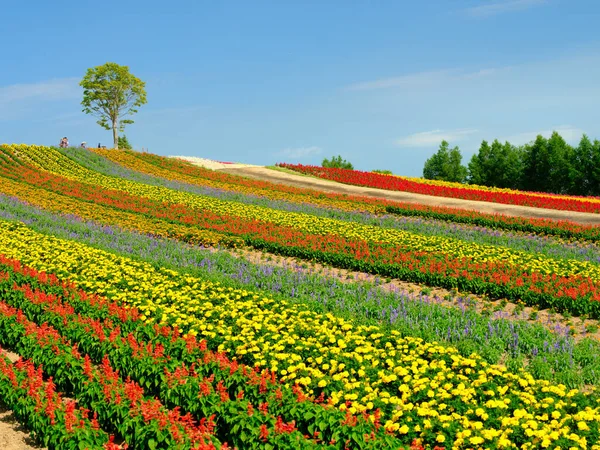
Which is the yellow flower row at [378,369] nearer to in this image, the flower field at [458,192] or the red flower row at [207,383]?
the red flower row at [207,383]

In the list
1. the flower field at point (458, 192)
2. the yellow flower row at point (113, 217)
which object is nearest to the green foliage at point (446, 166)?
the flower field at point (458, 192)

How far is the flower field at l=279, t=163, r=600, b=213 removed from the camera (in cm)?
3438

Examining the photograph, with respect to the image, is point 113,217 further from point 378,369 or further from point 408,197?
point 378,369

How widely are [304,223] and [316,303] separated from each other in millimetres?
11888

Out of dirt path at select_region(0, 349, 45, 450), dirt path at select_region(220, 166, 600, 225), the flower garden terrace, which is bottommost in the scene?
dirt path at select_region(0, 349, 45, 450)

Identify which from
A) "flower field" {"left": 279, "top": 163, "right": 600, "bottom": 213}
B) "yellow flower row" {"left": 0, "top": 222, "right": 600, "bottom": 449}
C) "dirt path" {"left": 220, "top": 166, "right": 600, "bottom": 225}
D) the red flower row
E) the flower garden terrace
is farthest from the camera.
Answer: "flower field" {"left": 279, "top": 163, "right": 600, "bottom": 213}

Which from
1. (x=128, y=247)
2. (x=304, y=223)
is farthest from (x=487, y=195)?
(x=128, y=247)

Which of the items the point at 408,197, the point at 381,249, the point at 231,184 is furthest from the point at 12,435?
the point at 231,184

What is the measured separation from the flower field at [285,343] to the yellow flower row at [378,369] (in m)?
0.04

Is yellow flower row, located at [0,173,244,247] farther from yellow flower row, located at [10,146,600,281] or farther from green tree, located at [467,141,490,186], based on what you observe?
green tree, located at [467,141,490,186]

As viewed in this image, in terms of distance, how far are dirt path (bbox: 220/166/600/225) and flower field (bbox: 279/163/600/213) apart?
1433 mm

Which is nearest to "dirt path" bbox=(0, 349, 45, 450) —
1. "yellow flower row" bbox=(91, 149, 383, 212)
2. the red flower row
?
the red flower row

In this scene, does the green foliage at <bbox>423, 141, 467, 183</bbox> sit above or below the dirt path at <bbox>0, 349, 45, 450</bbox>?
above

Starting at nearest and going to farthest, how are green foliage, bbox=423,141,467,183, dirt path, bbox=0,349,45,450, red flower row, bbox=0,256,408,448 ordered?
red flower row, bbox=0,256,408,448 → dirt path, bbox=0,349,45,450 → green foliage, bbox=423,141,467,183
